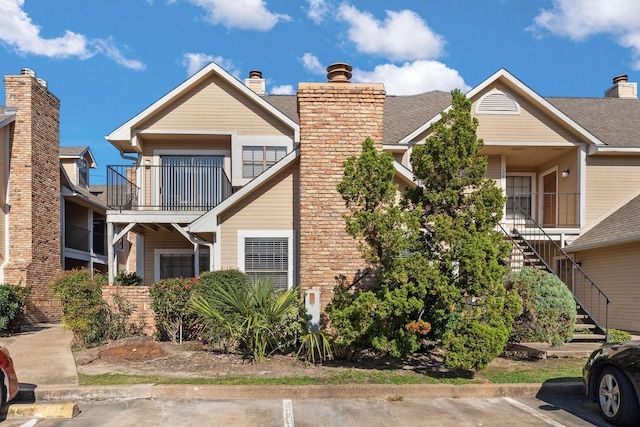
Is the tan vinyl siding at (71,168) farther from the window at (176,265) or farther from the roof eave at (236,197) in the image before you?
the roof eave at (236,197)

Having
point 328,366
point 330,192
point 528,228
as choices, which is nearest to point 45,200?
point 330,192

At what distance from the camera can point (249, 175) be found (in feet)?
47.8

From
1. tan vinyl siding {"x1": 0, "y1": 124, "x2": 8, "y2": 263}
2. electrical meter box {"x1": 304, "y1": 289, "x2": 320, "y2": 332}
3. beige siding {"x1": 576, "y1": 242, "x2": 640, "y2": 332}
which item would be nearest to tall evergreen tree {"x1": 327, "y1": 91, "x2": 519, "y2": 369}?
electrical meter box {"x1": 304, "y1": 289, "x2": 320, "y2": 332}

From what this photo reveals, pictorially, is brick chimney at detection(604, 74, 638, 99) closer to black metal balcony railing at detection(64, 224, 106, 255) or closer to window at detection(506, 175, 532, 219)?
window at detection(506, 175, 532, 219)

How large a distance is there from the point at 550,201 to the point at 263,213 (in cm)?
1072

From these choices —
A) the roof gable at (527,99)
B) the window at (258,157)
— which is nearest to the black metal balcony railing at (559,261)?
the roof gable at (527,99)

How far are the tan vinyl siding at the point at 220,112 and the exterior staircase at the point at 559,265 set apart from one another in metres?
7.50

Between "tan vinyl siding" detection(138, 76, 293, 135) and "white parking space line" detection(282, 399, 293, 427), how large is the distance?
9806 mm

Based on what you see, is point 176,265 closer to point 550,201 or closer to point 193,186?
point 193,186

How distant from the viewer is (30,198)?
51.6ft

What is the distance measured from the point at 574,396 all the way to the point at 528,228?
9210mm

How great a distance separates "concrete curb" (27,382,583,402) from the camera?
21.3 feet

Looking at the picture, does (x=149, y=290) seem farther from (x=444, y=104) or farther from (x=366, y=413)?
(x=444, y=104)

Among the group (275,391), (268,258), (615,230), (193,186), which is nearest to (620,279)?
(615,230)
